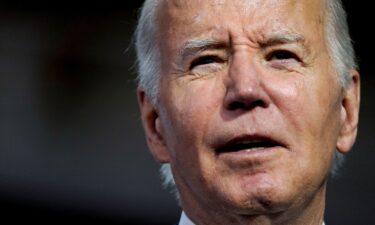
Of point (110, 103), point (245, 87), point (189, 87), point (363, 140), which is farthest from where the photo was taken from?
point (110, 103)

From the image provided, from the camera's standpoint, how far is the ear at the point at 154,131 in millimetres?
1776

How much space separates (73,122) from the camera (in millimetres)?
3281

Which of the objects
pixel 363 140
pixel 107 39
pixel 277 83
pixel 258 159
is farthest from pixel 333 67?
pixel 107 39

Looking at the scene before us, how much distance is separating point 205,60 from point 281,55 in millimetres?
139

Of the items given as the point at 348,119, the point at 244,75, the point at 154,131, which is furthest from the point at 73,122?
the point at 244,75

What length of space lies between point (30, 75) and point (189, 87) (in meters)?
1.73

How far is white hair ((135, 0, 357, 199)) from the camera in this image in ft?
5.77

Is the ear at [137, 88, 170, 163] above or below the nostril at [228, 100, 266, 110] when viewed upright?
below

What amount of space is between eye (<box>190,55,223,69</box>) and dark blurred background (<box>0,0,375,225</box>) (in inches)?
59.5

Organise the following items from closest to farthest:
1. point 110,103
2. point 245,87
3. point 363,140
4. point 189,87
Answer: point 245,87, point 189,87, point 363,140, point 110,103

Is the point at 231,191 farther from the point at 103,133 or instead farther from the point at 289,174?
the point at 103,133

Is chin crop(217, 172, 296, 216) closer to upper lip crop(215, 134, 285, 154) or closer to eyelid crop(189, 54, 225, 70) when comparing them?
upper lip crop(215, 134, 285, 154)

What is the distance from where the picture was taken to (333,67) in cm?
174

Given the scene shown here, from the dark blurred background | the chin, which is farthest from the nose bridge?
the dark blurred background
